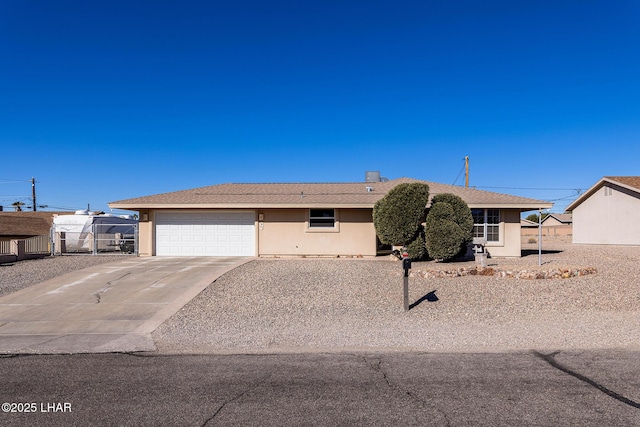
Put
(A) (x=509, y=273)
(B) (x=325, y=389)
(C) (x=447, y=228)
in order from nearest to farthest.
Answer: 1. (B) (x=325, y=389)
2. (A) (x=509, y=273)
3. (C) (x=447, y=228)

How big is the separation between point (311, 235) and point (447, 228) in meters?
6.40

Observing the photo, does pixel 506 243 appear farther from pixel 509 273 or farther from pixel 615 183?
Answer: pixel 615 183

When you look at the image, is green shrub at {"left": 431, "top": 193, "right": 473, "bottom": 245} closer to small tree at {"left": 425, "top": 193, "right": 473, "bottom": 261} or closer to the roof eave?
small tree at {"left": 425, "top": 193, "right": 473, "bottom": 261}

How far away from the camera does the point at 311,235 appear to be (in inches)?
832

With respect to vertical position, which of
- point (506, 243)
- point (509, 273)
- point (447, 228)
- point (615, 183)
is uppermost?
point (615, 183)

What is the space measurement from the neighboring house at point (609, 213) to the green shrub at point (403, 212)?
70.7ft

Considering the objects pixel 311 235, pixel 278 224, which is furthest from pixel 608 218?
pixel 278 224

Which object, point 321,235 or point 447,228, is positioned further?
point 321,235

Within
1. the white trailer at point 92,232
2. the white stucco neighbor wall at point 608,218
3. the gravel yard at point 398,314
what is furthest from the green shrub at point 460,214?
the white stucco neighbor wall at point 608,218

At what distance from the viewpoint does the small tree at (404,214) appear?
56.2 feet

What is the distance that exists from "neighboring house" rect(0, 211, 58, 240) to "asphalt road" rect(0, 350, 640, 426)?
94.4ft

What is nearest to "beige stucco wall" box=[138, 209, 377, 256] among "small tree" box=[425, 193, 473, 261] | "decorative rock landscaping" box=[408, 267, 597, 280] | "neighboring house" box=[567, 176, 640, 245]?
"small tree" box=[425, 193, 473, 261]

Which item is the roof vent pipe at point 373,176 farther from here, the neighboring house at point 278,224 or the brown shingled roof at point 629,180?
the brown shingled roof at point 629,180

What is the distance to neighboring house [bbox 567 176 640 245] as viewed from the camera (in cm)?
3178
